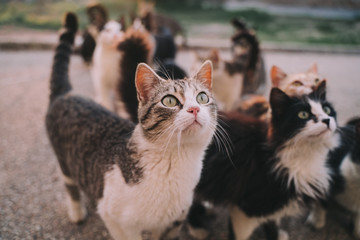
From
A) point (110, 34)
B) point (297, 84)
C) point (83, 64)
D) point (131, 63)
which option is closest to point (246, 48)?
point (110, 34)

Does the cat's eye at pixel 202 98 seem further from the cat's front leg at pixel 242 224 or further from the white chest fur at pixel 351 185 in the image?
the white chest fur at pixel 351 185

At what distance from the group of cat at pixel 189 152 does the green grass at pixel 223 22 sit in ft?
16.3

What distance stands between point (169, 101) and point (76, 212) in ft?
3.91

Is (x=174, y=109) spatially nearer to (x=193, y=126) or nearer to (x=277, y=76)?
(x=193, y=126)

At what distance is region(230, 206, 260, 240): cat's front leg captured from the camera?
162 cm

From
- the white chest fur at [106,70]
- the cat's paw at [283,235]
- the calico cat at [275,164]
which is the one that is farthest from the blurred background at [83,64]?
the white chest fur at [106,70]

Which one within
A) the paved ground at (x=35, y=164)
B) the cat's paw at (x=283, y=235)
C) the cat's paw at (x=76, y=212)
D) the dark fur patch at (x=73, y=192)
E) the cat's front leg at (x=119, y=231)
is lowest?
the paved ground at (x=35, y=164)

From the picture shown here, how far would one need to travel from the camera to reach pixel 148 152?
3.95 feet

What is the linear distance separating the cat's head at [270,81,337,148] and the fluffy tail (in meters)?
0.96

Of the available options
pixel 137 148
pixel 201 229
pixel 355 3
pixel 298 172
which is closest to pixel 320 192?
pixel 298 172

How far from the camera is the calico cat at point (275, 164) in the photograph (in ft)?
4.62

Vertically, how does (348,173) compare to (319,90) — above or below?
below

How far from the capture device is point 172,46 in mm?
3701

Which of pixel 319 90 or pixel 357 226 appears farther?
pixel 357 226
